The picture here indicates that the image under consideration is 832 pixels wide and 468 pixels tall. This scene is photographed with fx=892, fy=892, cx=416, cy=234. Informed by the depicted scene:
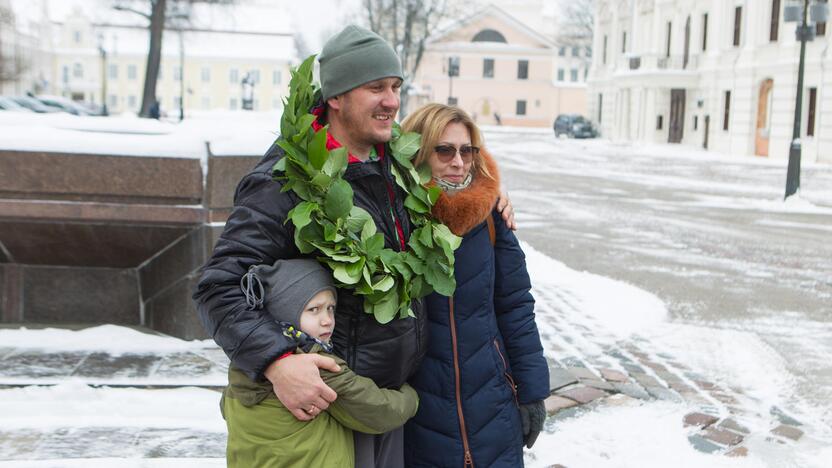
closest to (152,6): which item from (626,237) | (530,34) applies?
(626,237)

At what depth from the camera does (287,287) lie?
239 cm

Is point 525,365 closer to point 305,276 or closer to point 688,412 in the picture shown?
point 305,276

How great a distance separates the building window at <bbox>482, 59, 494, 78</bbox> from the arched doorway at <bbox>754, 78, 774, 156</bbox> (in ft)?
154

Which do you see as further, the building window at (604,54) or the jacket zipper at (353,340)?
the building window at (604,54)

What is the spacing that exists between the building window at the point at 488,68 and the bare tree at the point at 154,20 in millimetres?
48040

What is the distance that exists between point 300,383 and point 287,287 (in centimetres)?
26

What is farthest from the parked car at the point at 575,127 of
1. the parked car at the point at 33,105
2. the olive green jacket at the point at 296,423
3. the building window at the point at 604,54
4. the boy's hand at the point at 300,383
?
the boy's hand at the point at 300,383

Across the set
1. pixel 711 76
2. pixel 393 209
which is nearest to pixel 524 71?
pixel 711 76

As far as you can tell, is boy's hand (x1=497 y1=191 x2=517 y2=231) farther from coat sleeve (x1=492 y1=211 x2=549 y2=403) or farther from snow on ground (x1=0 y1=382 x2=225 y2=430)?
snow on ground (x1=0 y1=382 x2=225 y2=430)

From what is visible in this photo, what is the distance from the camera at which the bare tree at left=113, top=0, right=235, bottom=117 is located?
32781 mm

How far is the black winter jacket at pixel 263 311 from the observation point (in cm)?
234

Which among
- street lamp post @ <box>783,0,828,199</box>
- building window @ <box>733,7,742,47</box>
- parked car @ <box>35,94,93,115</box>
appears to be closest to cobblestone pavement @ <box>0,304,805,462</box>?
street lamp post @ <box>783,0,828,199</box>

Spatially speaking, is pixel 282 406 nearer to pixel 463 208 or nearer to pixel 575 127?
pixel 463 208

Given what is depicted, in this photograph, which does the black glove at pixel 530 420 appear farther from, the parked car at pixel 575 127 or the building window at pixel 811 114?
the parked car at pixel 575 127
